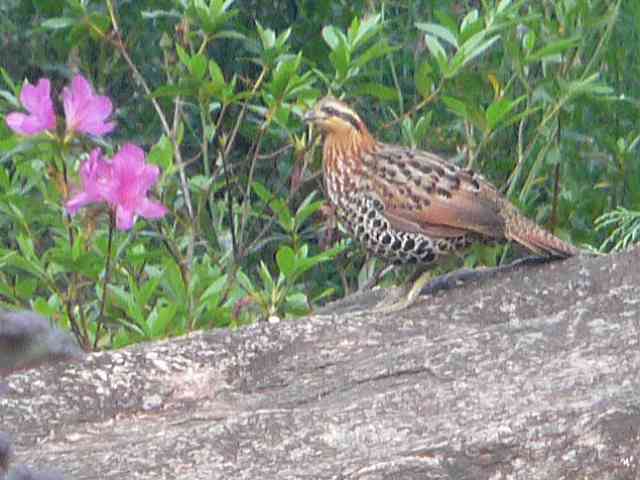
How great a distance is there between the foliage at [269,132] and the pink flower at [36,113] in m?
0.07

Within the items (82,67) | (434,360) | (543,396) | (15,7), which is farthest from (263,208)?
(543,396)

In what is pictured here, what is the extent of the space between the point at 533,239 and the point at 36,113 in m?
1.69

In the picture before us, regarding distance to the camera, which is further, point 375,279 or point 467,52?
point 375,279

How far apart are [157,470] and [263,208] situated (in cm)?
311

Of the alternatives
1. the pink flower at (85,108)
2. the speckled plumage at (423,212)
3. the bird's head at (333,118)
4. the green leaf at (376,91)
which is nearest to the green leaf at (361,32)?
the green leaf at (376,91)

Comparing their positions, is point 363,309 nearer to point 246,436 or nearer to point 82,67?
point 246,436

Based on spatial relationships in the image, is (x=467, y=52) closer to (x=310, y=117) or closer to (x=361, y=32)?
(x=361, y=32)

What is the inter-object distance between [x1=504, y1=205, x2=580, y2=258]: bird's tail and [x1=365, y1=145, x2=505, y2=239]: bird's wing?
4 cm

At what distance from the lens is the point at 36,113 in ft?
16.3

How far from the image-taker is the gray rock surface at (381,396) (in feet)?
13.1

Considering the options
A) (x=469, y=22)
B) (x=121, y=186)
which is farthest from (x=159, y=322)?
(x=469, y=22)

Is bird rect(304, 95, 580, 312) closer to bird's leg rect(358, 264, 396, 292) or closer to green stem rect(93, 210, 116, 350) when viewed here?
green stem rect(93, 210, 116, 350)

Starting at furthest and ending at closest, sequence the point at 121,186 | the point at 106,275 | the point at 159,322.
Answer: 1. the point at 159,322
2. the point at 106,275
3. the point at 121,186

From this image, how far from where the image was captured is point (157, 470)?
4.08 m
